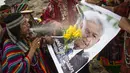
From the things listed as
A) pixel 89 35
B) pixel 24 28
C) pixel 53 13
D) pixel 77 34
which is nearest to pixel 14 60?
pixel 24 28

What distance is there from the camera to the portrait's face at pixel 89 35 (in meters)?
2.92

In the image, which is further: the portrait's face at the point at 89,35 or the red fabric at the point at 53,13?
the red fabric at the point at 53,13

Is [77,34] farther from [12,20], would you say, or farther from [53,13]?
[53,13]

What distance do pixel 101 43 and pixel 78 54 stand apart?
31 cm

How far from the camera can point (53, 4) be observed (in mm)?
4266

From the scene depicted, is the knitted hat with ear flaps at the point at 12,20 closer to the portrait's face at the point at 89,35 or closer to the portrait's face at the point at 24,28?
the portrait's face at the point at 24,28

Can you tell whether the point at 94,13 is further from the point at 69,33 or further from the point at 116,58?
the point at 116,58

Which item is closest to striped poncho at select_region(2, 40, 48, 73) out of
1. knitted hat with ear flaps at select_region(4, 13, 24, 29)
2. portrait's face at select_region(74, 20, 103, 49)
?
knitted hat with ear flaps at select_region(4, 13, 24, 29)

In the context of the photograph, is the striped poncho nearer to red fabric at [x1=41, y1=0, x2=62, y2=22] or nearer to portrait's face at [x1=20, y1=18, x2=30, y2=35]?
portrait's face at [x1=20, y1=18, x2=30, y2=35]

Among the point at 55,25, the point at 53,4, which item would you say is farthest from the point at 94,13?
the point at 53,4

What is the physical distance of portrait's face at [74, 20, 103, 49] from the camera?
115 inches

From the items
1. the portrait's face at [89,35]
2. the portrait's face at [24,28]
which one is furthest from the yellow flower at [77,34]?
the portrait's face at [24,28]

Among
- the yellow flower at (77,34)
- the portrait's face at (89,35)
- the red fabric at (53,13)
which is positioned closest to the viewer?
the portrait's face at (89,35)

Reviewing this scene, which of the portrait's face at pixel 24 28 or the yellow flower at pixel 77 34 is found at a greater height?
the portrait's face at pixel 24 28
